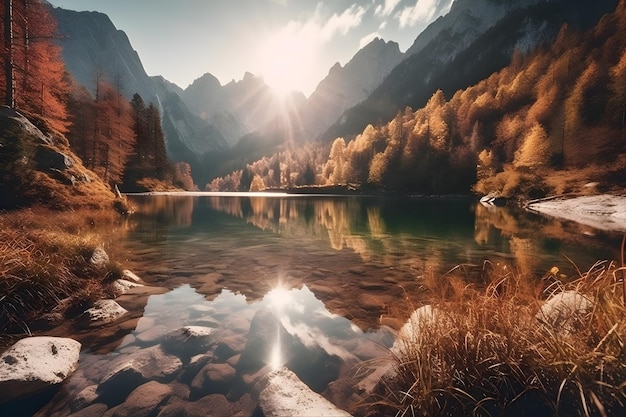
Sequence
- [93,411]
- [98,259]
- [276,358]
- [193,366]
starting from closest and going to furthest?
[93,411], [193,366], [276,358], [98,259]

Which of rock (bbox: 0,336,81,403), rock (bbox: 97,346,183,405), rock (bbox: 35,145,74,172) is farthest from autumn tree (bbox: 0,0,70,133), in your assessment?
rock (bbox: 97,346,183,405)

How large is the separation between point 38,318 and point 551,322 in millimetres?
9634

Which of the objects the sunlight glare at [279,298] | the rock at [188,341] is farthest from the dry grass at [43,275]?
the sunlight glare at [279,298]

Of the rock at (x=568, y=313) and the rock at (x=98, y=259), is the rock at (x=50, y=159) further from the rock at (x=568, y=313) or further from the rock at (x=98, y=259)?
the rock at (x=568, y=313)

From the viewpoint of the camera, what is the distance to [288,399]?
4402 millimetres

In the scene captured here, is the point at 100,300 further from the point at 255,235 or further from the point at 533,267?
the point at 533,267

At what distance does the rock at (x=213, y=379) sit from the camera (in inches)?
193

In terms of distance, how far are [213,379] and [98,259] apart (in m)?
6.76

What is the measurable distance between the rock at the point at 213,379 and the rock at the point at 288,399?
1.95 feet

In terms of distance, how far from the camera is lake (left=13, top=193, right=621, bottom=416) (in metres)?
4.94

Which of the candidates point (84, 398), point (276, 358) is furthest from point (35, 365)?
point (276, 358)

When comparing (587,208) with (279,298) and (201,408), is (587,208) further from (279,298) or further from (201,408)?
(201,408)

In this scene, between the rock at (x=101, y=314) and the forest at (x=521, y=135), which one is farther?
the forest at (x=521, y=135)

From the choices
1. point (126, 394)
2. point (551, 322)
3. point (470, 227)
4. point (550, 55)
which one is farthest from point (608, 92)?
point (126, 394)
